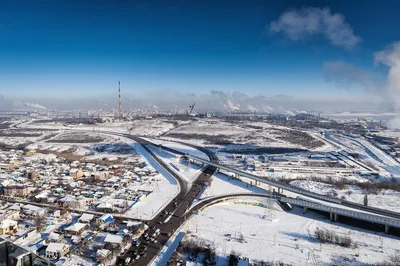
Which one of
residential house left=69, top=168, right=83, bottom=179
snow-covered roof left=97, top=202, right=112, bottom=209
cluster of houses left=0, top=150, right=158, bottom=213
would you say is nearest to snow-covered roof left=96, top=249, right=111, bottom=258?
cluster of houses left=0, top=150, right=158, bottom=213

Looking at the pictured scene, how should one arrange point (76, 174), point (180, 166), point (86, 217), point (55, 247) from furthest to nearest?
1. point (180, 166)
2. point (76, 174)
3. point (86, 217)
4. point (55, 247)

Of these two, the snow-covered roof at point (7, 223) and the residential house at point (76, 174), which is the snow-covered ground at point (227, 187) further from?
the residential house at point (76, 174)

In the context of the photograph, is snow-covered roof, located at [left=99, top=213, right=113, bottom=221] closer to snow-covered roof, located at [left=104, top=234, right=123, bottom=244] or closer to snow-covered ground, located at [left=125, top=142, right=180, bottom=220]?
snow-covered ground, located at [left=125, top=142, right=180, bottom=220]

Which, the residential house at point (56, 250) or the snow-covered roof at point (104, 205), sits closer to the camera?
the residential house at point (56, 250)

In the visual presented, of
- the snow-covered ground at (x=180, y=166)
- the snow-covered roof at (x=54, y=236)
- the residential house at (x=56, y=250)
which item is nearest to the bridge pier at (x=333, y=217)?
the snow-covered ground at (x=180, y=166)

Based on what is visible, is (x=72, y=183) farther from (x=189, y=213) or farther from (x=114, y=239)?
(x=114, y=239)

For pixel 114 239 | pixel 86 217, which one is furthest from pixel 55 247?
pixel 86 217

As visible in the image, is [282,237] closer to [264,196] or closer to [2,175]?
[264,196]

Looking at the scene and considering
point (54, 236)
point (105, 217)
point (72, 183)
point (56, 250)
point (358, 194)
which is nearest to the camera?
point (56, 250)

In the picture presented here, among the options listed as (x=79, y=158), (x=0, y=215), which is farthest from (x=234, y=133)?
(x=0, y=215)
